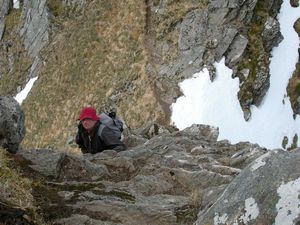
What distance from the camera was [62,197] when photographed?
9570 mm

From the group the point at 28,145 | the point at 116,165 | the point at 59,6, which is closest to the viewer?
the point at 116,165

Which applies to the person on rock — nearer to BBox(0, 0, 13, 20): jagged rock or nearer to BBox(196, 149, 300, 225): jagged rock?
BBox(196, 149, 300, 225): jagged rock

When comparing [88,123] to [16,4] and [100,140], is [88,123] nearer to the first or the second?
[100,140]

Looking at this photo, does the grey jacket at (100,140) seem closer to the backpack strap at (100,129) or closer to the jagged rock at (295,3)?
the backpack strap at (100,129)

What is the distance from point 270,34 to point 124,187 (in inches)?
1778

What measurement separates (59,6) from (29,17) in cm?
700

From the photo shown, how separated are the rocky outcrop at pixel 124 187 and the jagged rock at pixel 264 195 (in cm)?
123

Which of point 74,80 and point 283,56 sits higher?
point 283,56

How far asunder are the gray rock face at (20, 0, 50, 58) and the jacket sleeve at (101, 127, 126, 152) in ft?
187

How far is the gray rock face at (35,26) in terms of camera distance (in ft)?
232

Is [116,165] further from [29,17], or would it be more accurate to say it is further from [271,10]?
[29,17]

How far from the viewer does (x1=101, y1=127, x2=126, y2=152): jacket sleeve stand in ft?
47.7

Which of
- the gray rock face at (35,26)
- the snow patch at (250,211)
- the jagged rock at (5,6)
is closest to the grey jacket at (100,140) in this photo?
the snow patch at (250,211)

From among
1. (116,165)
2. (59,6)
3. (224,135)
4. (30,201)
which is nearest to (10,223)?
(30,201)
